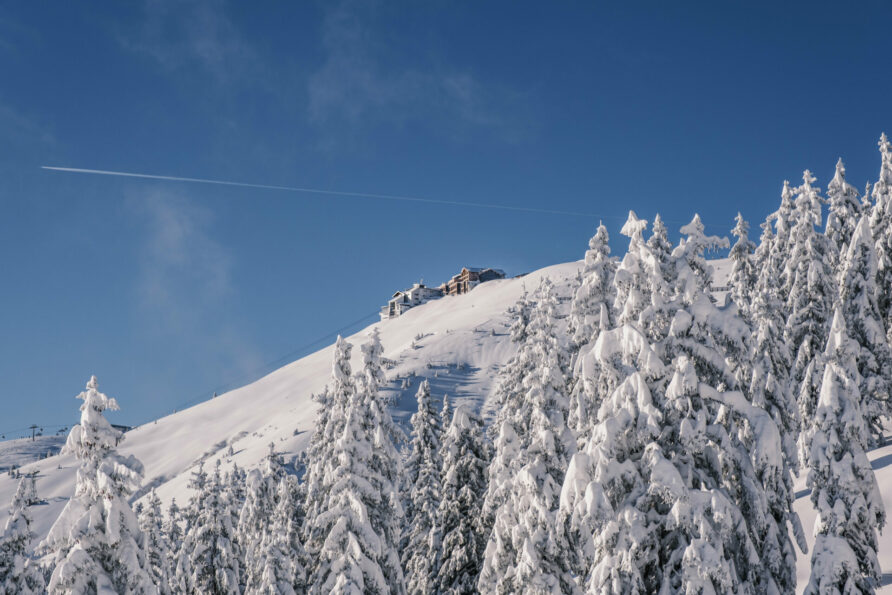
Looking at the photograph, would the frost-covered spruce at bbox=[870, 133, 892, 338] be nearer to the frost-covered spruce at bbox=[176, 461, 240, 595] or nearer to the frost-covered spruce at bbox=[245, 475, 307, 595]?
the frost-covered spruce at bbox=[245, 475, 307, 595]

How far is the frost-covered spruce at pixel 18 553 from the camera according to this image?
26297mm

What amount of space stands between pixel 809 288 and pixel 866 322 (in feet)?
10.1

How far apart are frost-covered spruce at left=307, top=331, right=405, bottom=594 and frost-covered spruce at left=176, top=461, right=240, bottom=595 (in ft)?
38.4

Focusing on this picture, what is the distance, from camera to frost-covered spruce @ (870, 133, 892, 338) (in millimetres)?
35875

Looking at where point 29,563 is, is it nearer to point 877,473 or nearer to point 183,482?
point 877,473

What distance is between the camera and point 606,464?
47.5 feet

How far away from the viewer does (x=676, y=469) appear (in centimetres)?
1402

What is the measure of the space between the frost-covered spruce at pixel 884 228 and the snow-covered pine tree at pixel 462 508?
20.7 metres

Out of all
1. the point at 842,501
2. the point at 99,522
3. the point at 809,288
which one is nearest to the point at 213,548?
the point at 99,522

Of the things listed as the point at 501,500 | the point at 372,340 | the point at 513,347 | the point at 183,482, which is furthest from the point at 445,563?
the point at 513,347

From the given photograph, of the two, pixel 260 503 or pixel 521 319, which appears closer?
pixel 521 319

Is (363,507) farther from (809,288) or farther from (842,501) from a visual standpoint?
(809,288)

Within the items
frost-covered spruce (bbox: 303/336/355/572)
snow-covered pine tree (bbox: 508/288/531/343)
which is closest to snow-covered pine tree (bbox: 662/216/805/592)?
frost-covered spruce (bbox: 303/336/355/572)

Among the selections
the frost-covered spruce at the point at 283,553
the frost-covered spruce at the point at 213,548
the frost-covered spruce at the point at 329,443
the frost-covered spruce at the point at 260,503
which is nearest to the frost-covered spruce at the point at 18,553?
the frost-covered spruce at the point at 213,548
